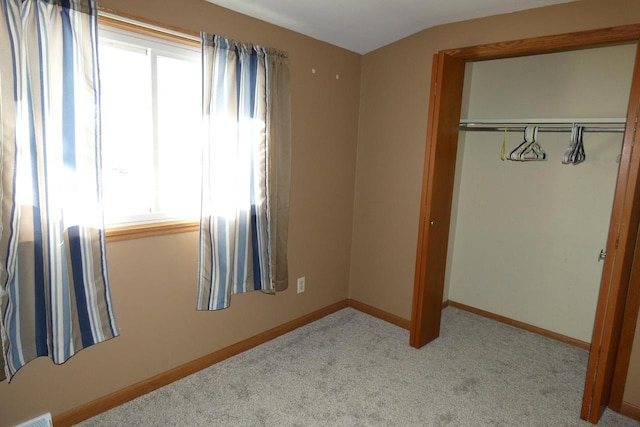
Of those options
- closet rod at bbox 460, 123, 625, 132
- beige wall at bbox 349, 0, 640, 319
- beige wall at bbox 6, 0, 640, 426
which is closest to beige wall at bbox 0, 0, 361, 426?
beige wall at bbox 6, 0, 640, 426

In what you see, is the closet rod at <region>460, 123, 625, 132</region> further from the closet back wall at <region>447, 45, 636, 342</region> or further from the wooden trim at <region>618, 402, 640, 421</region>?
the wooden trim at <region>618, 402, 640, 421</region>

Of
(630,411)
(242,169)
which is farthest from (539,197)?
(242,169)

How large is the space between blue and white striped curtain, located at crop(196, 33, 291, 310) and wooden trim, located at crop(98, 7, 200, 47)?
0.10 metres

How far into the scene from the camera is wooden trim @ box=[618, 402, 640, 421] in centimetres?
225

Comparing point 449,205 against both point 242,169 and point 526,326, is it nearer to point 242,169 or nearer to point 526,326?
point 526,326

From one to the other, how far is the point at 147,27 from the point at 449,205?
230 cm

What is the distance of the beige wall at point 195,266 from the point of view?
2004 mm

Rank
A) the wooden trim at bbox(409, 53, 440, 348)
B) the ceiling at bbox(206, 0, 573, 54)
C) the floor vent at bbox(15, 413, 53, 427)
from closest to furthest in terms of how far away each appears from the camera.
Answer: the floor vent at bbox(15, 413, 53, 427)
the ceiling at bbox(206, 0, 573, 54)
the wooden trim at bbox(409, 53, 440, 348)

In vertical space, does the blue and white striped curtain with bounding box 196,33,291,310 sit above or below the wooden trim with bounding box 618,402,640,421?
above

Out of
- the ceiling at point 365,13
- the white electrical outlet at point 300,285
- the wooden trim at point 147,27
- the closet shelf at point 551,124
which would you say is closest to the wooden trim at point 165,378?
the white electrical outlet at point 300,285

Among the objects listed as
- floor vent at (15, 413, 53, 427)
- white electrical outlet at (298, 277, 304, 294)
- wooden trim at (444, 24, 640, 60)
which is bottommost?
floor vent at (15, 413, 53, 427)

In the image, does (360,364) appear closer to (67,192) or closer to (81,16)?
(67,192)

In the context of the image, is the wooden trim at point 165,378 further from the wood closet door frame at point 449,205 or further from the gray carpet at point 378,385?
the wood closet door frame at point 449,205

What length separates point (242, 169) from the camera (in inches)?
95.7
